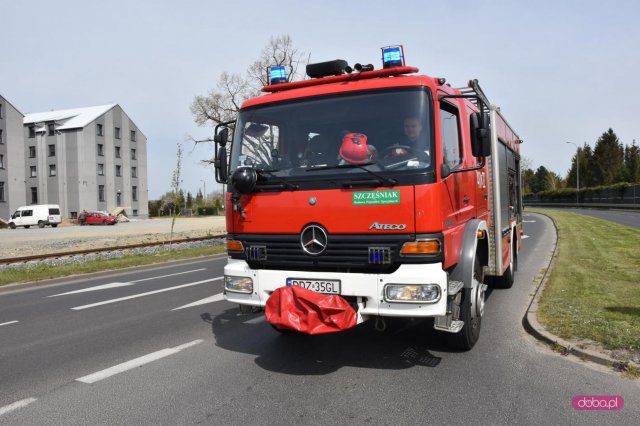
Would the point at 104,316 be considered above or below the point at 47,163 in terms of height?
below

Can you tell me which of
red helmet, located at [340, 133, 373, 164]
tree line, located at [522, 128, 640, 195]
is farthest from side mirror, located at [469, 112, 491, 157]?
tree line, located at [522, 128, 640, 195]

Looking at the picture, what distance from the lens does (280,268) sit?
4.68 metres

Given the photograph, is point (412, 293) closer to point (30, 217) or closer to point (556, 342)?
point (556, 342)

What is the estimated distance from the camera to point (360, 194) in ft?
13.9

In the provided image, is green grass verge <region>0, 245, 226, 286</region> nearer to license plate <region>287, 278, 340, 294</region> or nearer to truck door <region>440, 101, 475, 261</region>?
license plate <region>287, 278, 340, 294</region>

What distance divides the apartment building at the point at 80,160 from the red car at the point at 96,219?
27.0ft

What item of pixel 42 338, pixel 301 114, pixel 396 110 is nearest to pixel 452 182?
pixel 396 110

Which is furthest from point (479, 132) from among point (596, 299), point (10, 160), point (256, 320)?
point (10, 160)

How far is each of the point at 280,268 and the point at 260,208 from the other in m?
0.59

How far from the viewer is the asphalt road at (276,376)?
3600mm

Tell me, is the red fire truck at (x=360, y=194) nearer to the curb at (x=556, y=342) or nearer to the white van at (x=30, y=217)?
the curb at (x=556, y=342)

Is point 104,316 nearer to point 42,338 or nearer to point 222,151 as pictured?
point 42,338

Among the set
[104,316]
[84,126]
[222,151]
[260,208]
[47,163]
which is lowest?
[104,316]

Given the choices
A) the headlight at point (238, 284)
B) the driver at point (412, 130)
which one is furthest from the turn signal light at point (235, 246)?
the driver at point (412, 130)
